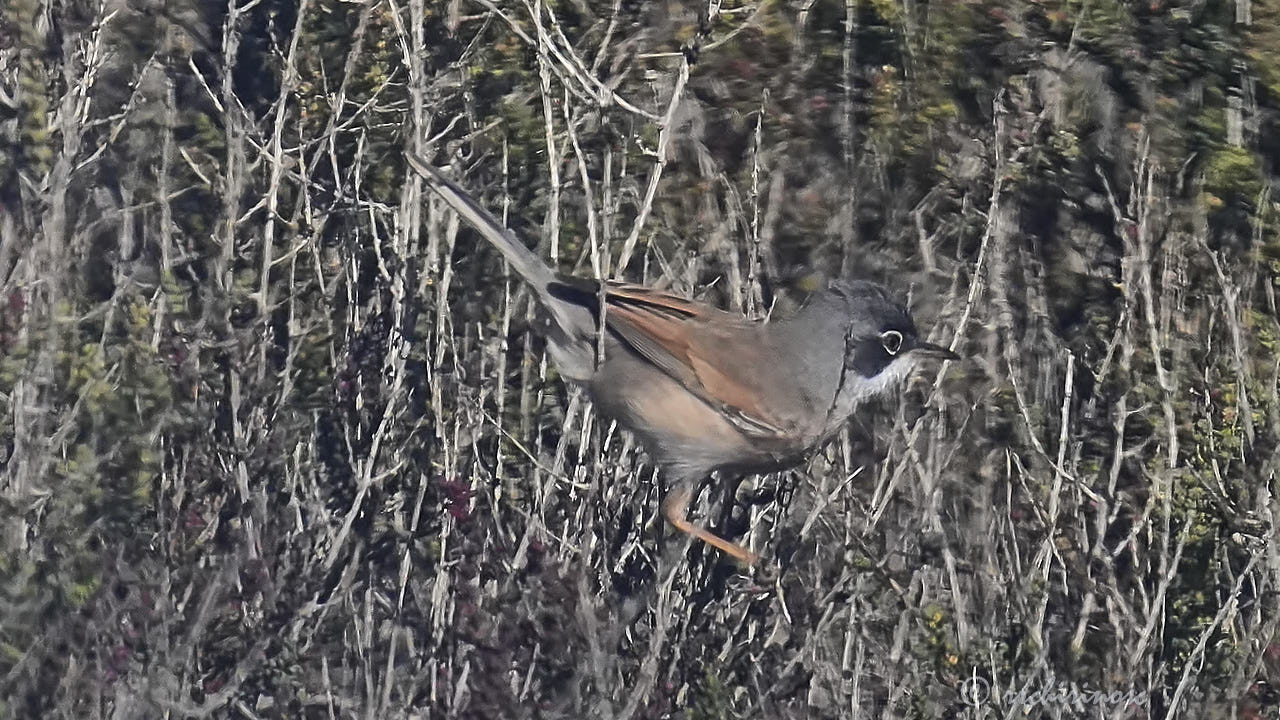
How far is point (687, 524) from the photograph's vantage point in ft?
11.1

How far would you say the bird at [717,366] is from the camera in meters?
3.47

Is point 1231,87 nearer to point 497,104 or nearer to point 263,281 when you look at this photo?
point 497,104

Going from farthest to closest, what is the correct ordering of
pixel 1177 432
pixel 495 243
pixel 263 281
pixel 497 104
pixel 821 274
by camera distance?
pixel 821 274 < pixel 497 104 < pixel 1177 432 < pixel 263 281 < pixel 495 243

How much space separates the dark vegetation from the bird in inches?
4.1

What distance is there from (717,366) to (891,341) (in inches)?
16.6

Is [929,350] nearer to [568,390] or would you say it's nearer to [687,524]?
[687,524]

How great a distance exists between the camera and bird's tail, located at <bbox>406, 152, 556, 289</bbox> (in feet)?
10.8

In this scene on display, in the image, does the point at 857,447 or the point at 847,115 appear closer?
the point at 857,447

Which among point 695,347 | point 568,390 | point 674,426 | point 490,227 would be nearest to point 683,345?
point 695,347

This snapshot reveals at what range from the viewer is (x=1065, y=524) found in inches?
150

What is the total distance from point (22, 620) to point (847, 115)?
108 inches

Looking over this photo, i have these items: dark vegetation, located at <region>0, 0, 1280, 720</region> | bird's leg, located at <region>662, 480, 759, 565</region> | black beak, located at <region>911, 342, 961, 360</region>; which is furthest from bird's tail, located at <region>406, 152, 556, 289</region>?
black beak, located at <region>911, 342, 961, 360</region>

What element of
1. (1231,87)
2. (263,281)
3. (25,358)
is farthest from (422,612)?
(1231,87)

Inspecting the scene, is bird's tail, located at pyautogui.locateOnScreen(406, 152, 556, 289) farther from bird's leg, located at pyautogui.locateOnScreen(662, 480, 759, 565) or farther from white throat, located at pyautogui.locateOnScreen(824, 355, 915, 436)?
white throat, located at pyautogui.locateOnScreen(824, 355, 915, 436)
